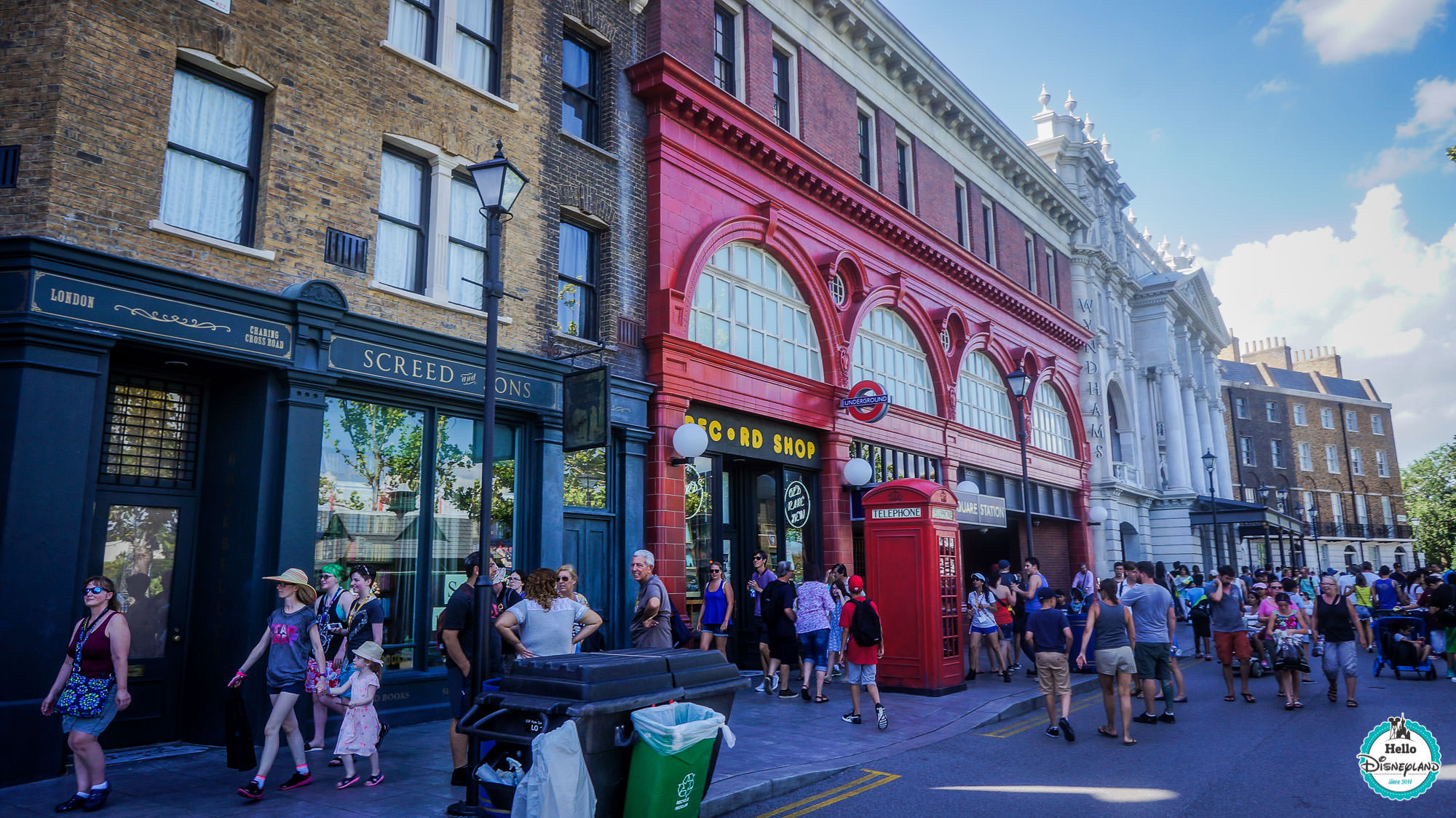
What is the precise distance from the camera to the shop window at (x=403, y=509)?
1065cm

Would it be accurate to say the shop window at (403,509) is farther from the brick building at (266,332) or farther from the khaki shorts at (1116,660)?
the khaki shorts at (1116,660)

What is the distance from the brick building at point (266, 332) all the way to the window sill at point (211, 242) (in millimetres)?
26

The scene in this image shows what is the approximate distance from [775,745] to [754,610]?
4.64 m

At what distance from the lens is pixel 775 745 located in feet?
31.7

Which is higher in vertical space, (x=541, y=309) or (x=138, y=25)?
(x=138, y=25)

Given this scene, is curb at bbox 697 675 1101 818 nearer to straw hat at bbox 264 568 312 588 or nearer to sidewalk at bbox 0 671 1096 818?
sidewalk at bbox 0 671 1096 818

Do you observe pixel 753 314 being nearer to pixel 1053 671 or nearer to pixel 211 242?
pixel 1053 671

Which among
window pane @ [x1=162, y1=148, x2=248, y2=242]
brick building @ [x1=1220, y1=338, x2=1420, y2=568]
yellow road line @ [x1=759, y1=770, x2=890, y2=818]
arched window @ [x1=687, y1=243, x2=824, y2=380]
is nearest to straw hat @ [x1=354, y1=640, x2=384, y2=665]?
yellow road line @ [x1=759, y1=770, x2=890, y2=818]

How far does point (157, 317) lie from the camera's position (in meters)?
8.92

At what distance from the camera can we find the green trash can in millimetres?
5773

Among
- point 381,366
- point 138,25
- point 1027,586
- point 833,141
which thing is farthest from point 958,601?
point 138,25

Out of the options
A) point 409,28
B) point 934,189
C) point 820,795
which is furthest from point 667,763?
point 934,189

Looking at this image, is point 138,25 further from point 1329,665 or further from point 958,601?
point 1329,665

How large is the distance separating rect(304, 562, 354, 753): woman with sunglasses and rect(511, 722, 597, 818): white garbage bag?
11.9 feet
